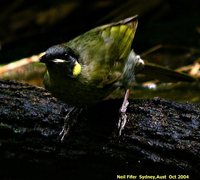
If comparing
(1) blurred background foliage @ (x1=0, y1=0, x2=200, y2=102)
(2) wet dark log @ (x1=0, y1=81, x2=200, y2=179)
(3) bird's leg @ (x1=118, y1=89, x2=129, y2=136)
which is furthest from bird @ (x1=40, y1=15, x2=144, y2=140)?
(1) blurred background foliage @ (x1=0, y1=0, x2=200, y2=102)

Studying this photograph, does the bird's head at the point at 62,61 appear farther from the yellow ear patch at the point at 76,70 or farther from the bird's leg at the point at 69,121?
the bird's leg at the point at 69,121

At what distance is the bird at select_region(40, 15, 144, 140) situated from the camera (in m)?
3.80

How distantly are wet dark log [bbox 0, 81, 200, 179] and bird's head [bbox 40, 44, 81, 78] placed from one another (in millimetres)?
421

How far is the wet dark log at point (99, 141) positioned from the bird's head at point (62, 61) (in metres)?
0.42

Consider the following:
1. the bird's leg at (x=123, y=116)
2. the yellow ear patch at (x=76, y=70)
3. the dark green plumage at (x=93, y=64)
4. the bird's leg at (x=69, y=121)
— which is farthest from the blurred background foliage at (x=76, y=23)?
the yellow ear patch at (x=76, y=70)

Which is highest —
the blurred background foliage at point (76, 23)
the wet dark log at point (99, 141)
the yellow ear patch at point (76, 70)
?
the blurred background foliage at point (76, 23)

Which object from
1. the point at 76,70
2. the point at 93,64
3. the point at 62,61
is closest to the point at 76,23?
the point at 93,64

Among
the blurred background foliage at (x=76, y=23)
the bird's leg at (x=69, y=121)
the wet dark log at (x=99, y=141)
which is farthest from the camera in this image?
the blurred background foliage at (x=76, y=23)

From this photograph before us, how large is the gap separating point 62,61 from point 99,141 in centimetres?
72

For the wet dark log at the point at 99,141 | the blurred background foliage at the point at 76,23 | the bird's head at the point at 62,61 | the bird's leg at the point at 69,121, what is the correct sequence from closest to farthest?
the bird's head at the point at 62,61 → the wet dark log at the point at 99,141 → the bird's leg at the point at 69,121 → the blurred background foliage at the point at 76,23

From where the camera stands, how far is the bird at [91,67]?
3797 mm

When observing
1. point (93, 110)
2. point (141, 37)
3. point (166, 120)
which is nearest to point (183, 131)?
point (166, 120)

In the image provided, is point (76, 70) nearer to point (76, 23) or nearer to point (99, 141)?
point (99, 141)

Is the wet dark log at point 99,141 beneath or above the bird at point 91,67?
beneath
